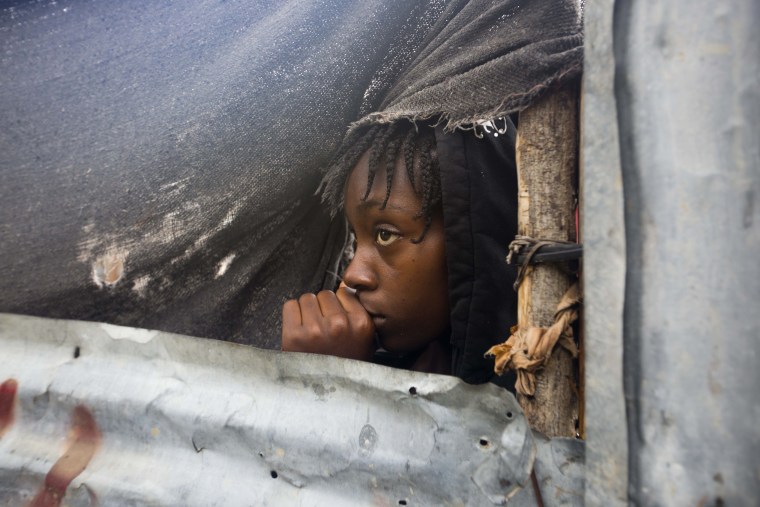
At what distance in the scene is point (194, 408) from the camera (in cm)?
94

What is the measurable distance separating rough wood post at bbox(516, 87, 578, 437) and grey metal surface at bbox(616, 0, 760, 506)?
0.66 feet

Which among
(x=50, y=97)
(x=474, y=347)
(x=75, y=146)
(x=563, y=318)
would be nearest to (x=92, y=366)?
(x=75, y=146)

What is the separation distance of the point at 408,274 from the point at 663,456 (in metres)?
0.66

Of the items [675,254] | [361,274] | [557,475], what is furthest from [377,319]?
[675,254]

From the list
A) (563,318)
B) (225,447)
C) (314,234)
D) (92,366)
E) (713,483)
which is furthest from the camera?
(314,234)

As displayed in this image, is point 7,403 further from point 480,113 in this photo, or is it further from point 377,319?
point 480,113

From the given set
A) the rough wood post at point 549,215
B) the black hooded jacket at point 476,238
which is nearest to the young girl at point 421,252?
the black hooded jacket at point 476,238

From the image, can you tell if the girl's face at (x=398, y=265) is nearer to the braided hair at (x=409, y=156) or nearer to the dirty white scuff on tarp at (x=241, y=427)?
the braided hair at (x=409, y=156)

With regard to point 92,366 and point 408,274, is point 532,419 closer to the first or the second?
point 408,274

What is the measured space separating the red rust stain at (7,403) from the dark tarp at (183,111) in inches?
6.7

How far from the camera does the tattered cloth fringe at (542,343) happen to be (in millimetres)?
774

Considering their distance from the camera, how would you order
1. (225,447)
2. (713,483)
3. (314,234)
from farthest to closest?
1. (314,234)
2. (225,447)
3. (713,483)

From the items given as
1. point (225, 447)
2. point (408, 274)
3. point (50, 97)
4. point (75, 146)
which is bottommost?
point (225, 447)

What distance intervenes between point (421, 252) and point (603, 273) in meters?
0.56
